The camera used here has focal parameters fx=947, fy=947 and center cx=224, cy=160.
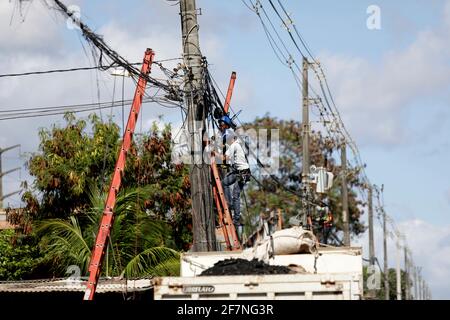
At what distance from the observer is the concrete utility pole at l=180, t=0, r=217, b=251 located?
16688mm

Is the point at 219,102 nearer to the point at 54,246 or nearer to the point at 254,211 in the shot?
the point at 54,246

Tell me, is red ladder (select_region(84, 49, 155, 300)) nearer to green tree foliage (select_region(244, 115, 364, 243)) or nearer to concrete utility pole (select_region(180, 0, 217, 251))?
concrete utility pole (select_region(180, 0, 217, 251))

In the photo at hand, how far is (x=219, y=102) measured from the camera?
18281 mm

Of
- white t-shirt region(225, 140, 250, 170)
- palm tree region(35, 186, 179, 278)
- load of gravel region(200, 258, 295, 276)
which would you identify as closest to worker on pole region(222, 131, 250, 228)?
white t-shirt region(225, 140, 250, 170)

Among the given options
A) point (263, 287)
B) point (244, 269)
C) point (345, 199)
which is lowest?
point (263, 287)

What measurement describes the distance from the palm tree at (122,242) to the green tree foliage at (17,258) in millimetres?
1183

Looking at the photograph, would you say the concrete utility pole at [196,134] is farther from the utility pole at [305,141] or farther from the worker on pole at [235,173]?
the utility pole at [305,141]

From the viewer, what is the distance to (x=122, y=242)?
21094 mm

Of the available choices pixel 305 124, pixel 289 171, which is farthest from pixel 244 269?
pixel 289 171

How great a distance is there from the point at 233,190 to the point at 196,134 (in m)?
3.26

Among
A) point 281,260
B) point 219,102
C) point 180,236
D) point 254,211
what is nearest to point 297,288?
point 281,260

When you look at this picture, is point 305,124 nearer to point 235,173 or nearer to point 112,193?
point 235,173

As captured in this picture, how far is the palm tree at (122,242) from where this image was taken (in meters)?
20.6

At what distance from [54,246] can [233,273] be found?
11.2 metres
